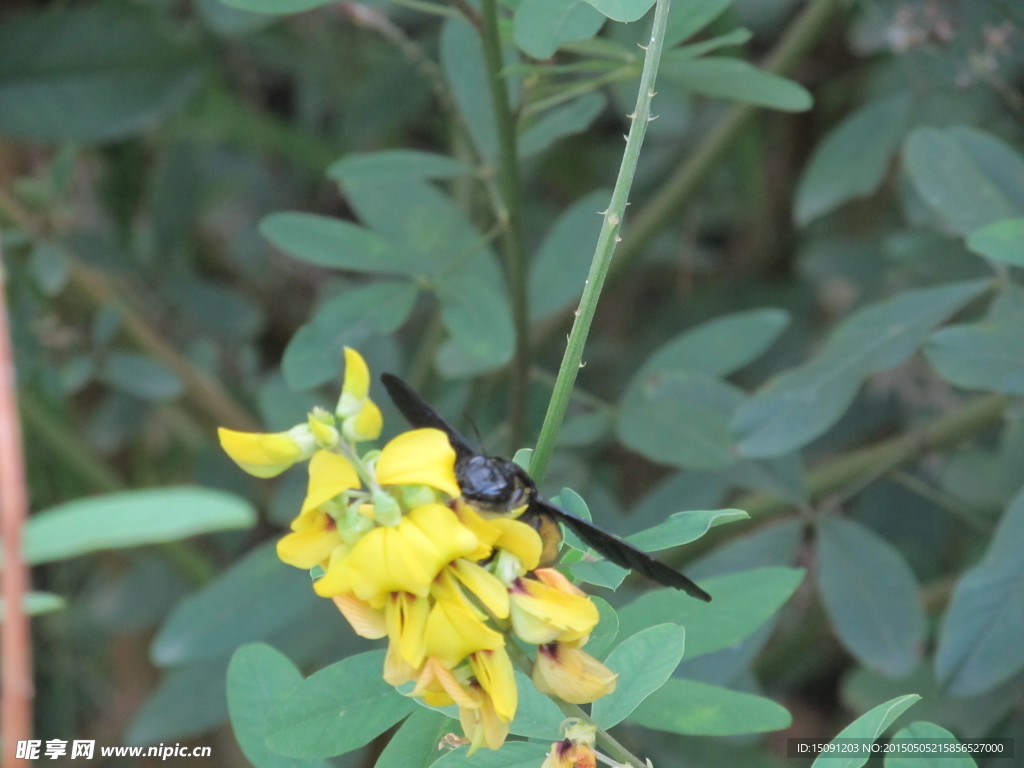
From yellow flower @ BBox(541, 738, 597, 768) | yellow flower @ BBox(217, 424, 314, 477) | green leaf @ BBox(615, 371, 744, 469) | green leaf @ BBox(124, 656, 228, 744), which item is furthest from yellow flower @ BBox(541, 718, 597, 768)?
green leaf @ BBox(124, 656, 228, 744)

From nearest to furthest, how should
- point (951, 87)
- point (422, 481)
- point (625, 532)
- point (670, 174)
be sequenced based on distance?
point (422, 481)
point (625, 532)
point (951, 87)
point (670, 174)

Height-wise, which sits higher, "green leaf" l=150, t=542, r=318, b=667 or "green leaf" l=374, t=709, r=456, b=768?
"green leaf" l=374, t=709, r=456, b=768

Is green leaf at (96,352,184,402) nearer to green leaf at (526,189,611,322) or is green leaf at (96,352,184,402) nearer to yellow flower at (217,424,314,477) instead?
green leaf at (526,189,611,322)

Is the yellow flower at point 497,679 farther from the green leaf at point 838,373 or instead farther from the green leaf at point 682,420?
the green leaf at point 682,420

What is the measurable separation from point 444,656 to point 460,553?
0.06 m

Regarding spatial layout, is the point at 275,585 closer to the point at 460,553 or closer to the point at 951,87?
the point at 460,553

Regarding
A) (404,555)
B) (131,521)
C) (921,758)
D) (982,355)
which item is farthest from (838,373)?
(131,521)

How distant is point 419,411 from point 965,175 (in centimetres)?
80

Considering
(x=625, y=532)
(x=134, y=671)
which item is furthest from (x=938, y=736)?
(x=134, y=671)

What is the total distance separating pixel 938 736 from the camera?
667 millimetres

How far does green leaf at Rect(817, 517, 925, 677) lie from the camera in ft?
3.75

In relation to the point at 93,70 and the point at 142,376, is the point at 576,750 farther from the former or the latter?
the point at 93,70

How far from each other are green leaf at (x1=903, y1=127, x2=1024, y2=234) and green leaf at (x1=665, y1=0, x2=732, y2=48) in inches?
12.0

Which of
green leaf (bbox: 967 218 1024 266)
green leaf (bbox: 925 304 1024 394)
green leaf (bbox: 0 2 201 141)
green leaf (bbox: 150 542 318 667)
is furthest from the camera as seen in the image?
green leaf (bbox: 0 2 201 141)
